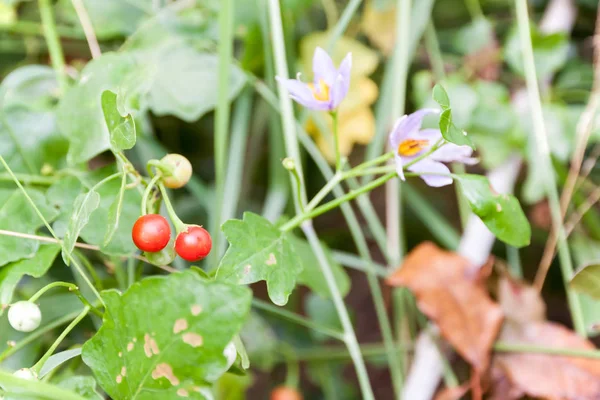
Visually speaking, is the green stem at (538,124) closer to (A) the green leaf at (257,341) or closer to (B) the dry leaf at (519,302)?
(B) the dry leaf at (519,302)

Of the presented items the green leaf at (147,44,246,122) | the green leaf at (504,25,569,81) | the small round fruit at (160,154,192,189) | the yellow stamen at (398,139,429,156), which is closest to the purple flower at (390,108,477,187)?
the yellow stamen at (398,139,429,156)

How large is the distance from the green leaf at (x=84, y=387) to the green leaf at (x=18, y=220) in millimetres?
93

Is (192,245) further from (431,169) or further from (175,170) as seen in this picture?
(431,169)

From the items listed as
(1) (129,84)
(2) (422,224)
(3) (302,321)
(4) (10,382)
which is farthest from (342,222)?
(4) (10,382)

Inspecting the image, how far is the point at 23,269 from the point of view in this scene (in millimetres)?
340

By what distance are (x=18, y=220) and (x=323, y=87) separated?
0.24 meters

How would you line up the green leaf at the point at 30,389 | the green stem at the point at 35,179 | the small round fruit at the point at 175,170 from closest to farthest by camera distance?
the green leaf at the point at 30,389
the small round fruit at the point at 175,170
the green stem at the point at 35,179

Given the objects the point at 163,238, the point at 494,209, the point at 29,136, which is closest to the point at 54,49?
the point at 29,136

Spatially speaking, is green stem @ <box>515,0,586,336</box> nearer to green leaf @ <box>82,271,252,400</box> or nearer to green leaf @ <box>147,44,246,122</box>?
green leaf @ <box>147,44,246,122</box>

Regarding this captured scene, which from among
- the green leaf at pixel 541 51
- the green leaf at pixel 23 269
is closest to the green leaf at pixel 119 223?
the green leaf at pixel 23 269

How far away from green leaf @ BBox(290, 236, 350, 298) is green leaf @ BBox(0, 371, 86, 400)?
257 millimetres

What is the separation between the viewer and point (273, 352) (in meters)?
0.65

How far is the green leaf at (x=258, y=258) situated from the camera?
12.2 inches

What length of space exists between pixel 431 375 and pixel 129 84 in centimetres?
42
